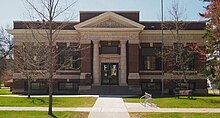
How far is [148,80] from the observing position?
1499 inches

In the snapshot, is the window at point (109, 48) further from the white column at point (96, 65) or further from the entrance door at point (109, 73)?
A: the entrance door at point (109, 73)

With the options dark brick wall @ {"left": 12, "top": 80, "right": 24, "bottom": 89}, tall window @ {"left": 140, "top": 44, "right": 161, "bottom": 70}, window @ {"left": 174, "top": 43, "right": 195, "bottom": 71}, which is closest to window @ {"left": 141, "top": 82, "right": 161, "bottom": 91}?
tall window @ {"left": 140, "top": 44, "right": 161, "bottom": 70}

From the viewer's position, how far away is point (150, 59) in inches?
1524

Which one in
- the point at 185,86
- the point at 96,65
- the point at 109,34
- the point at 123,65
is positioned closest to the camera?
the point at 96,65

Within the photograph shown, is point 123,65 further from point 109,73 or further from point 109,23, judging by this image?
point 109,23

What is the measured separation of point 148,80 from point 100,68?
6317mm

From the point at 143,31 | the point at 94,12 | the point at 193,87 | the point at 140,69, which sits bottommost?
the point at 193,87

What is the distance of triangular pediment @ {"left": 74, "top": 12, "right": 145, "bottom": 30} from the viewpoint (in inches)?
1437

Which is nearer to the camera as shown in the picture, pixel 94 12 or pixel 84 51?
pixel 84 51

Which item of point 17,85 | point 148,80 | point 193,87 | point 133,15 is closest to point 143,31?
point 133,15

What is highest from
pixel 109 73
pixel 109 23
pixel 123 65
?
pixel 109 23

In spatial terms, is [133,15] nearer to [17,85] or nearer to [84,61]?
[84,61]

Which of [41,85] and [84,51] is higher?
[84,51]

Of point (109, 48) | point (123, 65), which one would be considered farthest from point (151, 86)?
point (109, 48)
